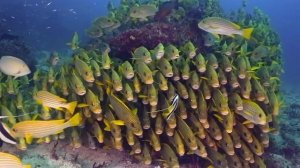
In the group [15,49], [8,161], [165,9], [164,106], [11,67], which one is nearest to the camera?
[8,161]

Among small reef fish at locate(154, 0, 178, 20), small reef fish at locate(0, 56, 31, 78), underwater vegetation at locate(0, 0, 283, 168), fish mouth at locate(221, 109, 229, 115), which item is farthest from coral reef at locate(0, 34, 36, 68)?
fish mouth at locate(221, 109, 229, 115)

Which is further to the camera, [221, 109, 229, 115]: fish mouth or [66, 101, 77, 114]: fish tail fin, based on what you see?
[221, 109, 229, 115]: fish mouth

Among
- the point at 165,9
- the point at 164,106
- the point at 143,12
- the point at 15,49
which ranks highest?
the point at 143,12

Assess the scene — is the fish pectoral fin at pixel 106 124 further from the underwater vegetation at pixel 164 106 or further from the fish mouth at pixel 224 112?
the fish mouth at pixel 224 112

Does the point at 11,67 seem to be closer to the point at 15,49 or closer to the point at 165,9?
the point at 165,9

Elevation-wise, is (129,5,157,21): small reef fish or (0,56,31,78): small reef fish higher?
(129,5,157,21): small reef fish

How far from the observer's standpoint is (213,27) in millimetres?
6219

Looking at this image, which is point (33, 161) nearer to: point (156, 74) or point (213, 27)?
point (156, 74)

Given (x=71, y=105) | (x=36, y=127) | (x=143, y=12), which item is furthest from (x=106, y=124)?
(x=143, y=12)

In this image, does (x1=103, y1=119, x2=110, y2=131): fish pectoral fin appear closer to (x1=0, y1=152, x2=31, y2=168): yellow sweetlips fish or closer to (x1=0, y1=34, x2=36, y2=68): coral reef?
(x1=0, y1=152, x2=31, y2=168): yellow sweetlips fish

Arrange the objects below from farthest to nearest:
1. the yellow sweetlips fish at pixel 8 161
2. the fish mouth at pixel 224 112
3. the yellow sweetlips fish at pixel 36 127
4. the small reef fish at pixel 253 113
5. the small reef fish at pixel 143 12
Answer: the small reef fish at pixel 143 12, the fish mouth at pixel 224 112, the small reef fish at pixel 253 113, the yellow sweetlips fish at pixel 36 127, the yellow sweetlips fish at pixel 8 161

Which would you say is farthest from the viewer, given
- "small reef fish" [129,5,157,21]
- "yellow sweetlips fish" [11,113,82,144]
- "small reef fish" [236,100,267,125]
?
"small reef fish" [129,5,157,21]

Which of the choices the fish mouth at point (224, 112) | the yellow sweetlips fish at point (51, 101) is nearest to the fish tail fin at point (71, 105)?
the yellow sweetlips fish at point (51, 101)

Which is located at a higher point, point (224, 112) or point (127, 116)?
point (127, 116)
